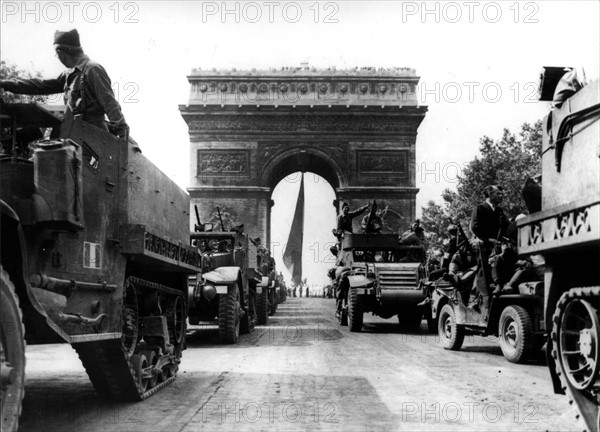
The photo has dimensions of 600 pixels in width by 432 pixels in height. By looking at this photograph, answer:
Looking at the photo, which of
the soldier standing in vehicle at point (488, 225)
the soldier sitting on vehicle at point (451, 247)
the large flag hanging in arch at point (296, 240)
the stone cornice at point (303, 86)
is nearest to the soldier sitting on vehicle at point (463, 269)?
the soldier sitting on vehicle at point (451, 247)

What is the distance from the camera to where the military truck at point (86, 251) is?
13.1ft

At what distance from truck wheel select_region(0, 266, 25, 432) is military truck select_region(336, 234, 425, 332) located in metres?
11.1

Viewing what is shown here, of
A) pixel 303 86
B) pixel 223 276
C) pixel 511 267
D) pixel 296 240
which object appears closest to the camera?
pixel 511 267

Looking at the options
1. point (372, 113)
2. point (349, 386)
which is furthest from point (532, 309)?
point (372, 113)

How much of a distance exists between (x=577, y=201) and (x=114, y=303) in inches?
136

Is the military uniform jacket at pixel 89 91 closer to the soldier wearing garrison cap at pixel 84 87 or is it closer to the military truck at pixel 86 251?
the soldier wearing garrison cap at pixel 84 87

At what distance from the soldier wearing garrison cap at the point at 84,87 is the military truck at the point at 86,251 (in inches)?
11.5

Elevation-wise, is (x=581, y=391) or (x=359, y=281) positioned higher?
(x=359, y=281)

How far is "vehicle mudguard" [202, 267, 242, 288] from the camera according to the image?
40.0 ft

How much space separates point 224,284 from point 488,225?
177 inches

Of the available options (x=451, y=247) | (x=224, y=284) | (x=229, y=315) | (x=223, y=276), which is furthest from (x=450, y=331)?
(x=223, y=276)

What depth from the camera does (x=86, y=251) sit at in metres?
5.06

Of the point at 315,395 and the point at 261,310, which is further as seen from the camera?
the point at 261,310

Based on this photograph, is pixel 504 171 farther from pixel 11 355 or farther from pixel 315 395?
pixel 11 355
